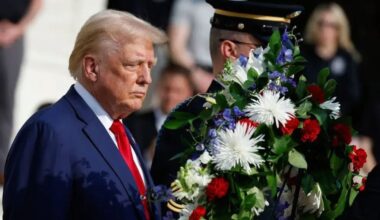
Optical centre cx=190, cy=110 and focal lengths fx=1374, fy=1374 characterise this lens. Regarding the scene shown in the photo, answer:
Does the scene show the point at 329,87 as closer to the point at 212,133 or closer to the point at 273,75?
the point at 273,75

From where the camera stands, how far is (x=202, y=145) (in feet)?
17.7

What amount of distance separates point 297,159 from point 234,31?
46.8 inches

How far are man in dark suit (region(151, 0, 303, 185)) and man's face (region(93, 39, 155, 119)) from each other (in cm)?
49

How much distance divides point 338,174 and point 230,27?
1.20 m

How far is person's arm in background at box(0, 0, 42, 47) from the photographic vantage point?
955 cm

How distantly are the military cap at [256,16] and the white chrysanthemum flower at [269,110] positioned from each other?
101cm

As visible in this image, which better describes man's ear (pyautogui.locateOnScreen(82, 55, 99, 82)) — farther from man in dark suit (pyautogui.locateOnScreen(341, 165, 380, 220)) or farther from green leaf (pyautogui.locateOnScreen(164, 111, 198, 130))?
man in dark suit (pyautogui.locateOnScreen(341, 165, 380, 220))

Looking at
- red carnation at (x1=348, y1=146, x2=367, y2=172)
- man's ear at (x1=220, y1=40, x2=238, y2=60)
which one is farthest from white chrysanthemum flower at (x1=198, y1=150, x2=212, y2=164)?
man's ear at (x1=220, y1=40, x2=238, y2=60)

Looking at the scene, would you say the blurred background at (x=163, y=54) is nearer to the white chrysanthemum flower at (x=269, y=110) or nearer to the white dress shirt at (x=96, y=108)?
the white dress shirt at (x=96, y=108)

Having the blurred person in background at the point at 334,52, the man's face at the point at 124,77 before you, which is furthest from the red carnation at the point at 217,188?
the blurred person in background at the point at 334,52

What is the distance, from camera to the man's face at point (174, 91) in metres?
10.1

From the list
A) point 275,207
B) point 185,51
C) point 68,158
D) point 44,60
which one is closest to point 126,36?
point 68,158

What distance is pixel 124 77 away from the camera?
570cm

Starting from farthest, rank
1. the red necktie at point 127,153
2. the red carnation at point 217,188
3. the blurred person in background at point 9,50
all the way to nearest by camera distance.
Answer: the blurred person in background at point 9,50, the red necktie at point 127,153, the red carnation at point 217,188
